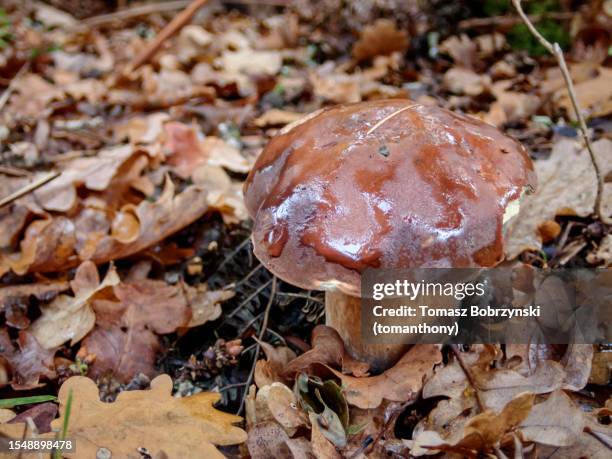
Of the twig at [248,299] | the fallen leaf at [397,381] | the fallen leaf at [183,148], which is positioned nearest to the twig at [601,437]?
the fallen leaf at [397,381]

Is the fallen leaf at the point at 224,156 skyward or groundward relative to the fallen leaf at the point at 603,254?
groundward

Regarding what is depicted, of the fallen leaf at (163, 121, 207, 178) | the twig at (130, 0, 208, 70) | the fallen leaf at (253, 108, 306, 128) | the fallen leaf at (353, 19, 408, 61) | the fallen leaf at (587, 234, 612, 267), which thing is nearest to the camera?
the fallen leaf at (587, 234, 612, 267)

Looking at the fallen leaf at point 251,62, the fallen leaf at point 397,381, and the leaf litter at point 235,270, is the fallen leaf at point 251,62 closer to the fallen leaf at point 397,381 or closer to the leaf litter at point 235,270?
the leaf litter at point 235,270

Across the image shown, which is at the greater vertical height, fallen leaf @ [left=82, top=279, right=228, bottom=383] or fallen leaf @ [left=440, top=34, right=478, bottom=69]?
fallen leaf @ [left=440, top=34, right=478, bottom=69]

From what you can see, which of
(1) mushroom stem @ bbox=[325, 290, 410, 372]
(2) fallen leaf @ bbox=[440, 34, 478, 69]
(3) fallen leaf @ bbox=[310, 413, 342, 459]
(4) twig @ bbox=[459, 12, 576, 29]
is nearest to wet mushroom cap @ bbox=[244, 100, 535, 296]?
(1) mushroom stem @ bbox=[325, 290, 410, 372]

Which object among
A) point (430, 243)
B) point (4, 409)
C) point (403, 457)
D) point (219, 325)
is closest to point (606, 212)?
point (430, 243)

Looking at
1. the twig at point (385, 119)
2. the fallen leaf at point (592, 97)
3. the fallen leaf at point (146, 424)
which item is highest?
the twig at point (385, 119)

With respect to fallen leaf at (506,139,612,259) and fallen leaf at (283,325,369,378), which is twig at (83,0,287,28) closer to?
fallen leaf at (506,139,612,259)
